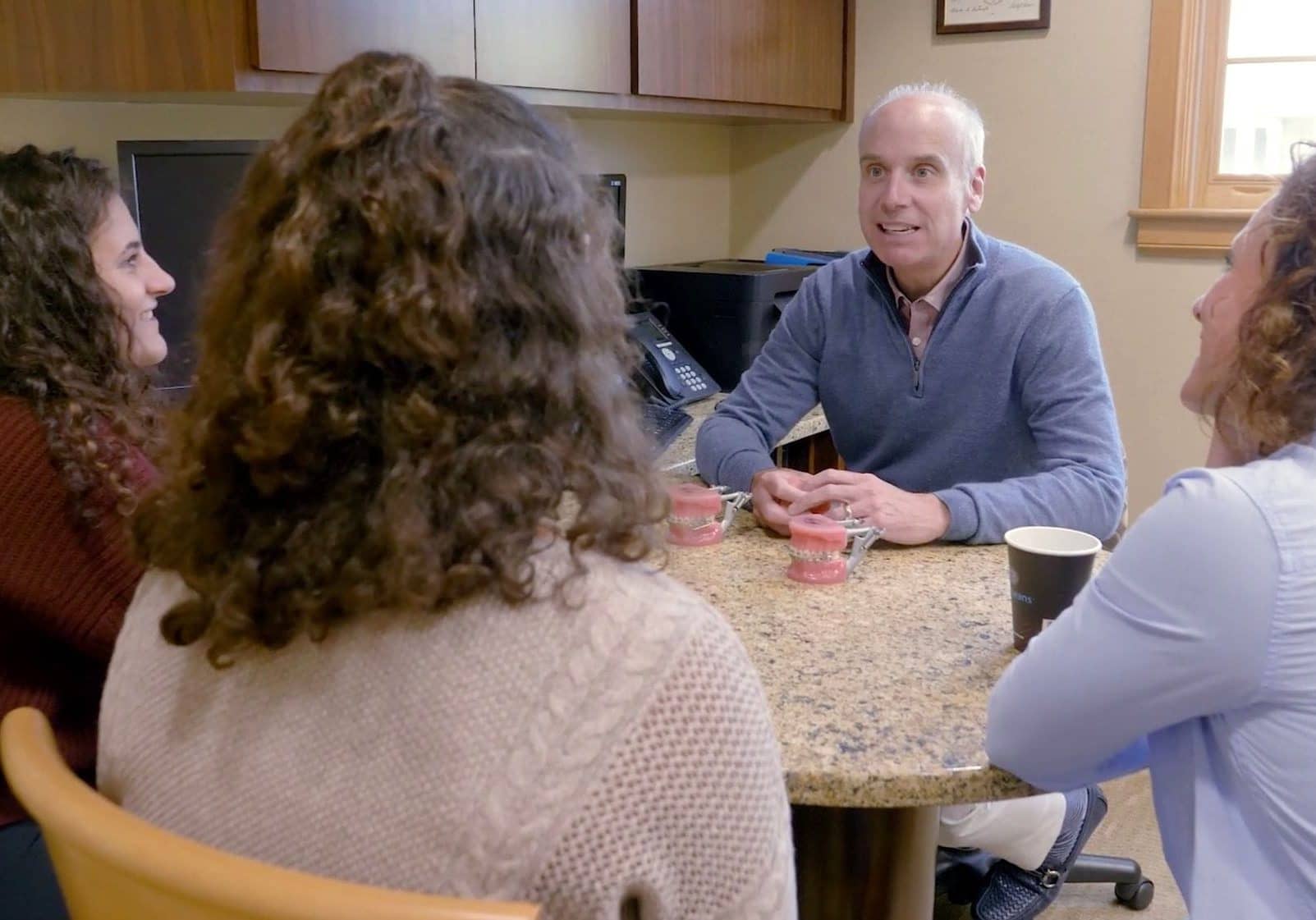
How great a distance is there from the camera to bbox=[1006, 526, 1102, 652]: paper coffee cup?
1.10m

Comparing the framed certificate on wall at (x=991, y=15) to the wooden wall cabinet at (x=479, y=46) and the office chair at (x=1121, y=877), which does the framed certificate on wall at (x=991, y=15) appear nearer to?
the wooden wall cabinet at (x=479, y=46)

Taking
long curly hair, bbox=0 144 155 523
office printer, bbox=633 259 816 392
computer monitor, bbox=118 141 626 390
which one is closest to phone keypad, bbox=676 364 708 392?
office printer, bbox=633 259 816 392

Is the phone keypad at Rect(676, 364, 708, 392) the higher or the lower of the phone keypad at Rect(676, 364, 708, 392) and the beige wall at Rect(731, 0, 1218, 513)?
the lower

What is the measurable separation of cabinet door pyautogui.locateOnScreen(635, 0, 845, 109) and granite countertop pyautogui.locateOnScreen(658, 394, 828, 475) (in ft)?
2.28

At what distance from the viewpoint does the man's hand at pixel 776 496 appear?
1488 mm

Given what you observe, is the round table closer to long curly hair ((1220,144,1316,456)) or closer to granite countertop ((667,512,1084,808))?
granite countertop ((667,512,1084,808))

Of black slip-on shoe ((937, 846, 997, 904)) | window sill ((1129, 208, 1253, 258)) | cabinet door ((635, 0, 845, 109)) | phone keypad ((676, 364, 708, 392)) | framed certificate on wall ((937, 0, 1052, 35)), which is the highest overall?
framed certificate on wall ((937, 0, 1052, 35))

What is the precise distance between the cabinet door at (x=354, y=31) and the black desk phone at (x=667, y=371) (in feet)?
2.60

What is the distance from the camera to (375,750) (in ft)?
2.22

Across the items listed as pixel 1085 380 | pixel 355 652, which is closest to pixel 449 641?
pixel 355 652

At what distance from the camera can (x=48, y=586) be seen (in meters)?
1.13

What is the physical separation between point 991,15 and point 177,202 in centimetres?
206

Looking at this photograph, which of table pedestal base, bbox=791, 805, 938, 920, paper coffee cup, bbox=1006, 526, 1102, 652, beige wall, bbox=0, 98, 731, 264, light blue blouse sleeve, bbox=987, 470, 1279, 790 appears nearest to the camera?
light blue blouse sleeve, bbox=987, 470, 1279, 790

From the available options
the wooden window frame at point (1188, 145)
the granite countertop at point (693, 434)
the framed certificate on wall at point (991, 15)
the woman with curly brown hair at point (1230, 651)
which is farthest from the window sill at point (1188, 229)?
the woman with curly brown hair at point (1230, 651)
